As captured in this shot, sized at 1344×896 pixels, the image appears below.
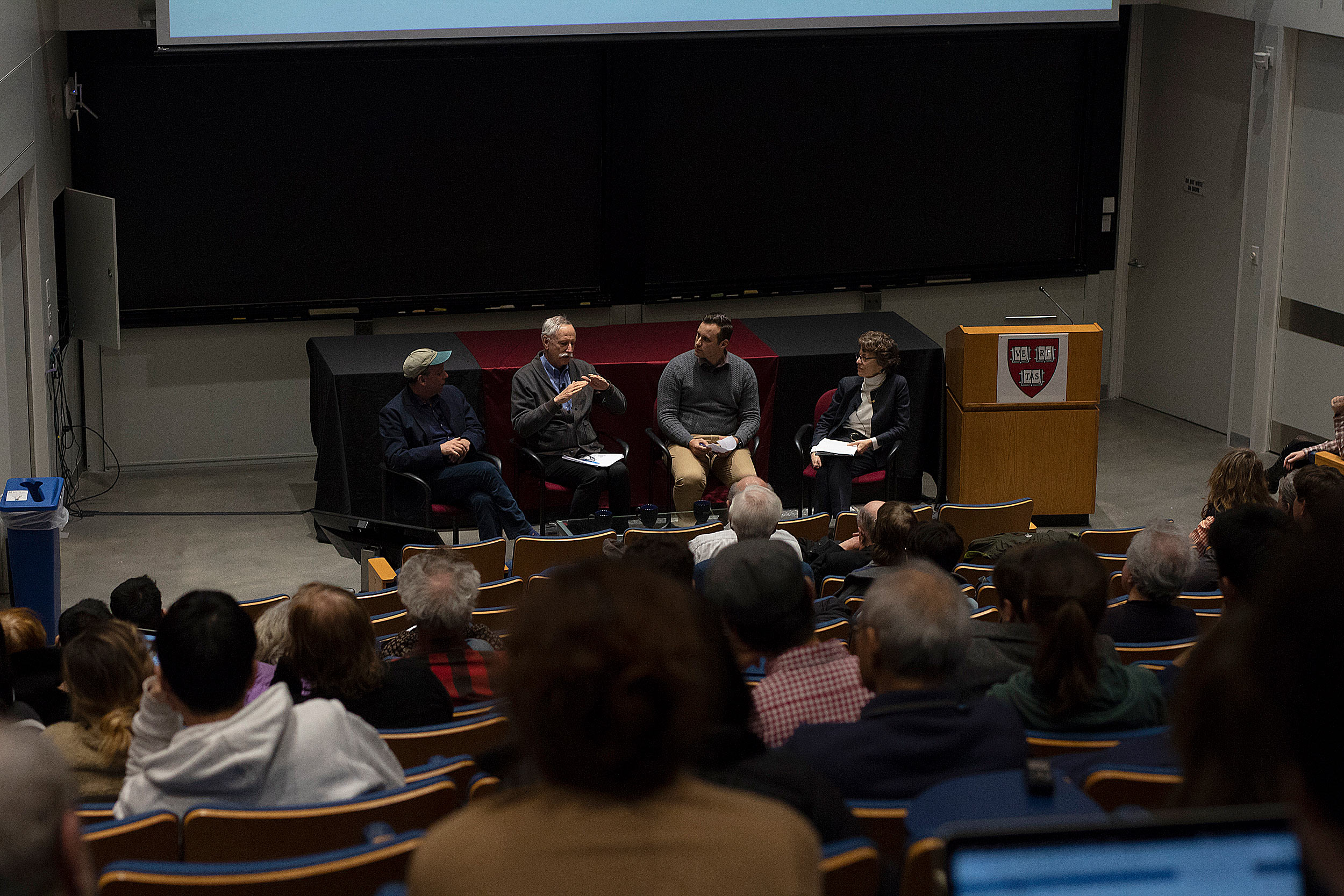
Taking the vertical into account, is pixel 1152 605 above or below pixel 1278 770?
below

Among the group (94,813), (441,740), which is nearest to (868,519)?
(441,740)

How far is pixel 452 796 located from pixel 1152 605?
216 centimetres

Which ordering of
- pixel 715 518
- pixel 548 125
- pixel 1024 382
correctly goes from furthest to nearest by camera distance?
1. pixel 548 125
2. pixel 1024 382
3. pixel 715 518

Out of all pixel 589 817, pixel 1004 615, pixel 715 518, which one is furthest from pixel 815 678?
pixel 715 518

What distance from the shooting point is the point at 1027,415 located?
761 centimetres

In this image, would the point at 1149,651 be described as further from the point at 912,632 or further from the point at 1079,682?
the point at 912,632

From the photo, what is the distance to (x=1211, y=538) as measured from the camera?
3.66 meters

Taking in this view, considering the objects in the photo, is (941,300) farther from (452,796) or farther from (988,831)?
(988,831)

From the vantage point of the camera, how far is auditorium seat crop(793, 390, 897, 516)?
23.8ft

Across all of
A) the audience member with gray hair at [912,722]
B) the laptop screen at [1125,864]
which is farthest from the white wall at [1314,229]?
the laptop screen at [1125,864]

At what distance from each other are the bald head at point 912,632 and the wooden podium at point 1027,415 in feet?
16.9

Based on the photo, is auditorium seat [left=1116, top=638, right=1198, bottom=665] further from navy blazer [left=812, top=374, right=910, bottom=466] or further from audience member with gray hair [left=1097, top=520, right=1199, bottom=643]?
navy blazer [left=812, top=374, right=910, bottom=466]

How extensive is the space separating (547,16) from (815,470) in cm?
315

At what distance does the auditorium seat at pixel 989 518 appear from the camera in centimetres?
613
